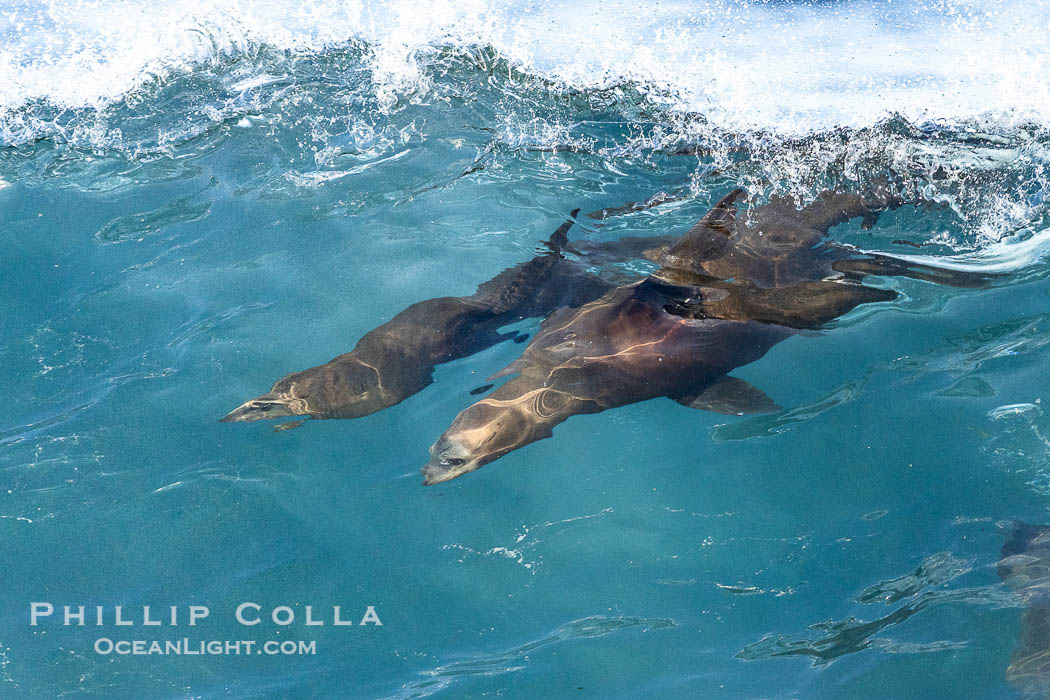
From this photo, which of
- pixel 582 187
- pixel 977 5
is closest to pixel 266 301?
pixel 582 187

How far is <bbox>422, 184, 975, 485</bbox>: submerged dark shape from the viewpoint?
5281 mm

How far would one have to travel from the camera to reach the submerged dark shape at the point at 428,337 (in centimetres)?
537

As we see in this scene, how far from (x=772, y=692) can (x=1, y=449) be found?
15.5 ft

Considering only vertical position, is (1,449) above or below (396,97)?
below

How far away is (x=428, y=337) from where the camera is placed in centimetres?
578

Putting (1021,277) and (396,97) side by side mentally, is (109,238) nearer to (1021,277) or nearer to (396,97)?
(396,97)

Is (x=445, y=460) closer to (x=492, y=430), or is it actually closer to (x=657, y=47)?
(x=492, y=430)

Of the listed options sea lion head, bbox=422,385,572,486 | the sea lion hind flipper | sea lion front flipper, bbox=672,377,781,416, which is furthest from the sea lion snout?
the sea lion hind flipper

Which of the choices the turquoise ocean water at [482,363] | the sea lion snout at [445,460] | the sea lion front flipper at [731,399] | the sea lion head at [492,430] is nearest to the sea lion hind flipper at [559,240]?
the turquoise ocean water at [482,363]

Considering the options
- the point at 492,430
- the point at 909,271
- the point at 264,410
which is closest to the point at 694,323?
the point at 492,430

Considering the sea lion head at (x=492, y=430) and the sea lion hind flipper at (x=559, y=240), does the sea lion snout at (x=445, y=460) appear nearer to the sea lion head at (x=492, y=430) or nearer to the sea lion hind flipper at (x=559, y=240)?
the sea lion head at (x=492, y=430)

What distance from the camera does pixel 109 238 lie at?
21.9ft

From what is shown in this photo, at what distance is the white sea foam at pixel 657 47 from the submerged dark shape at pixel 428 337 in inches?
92.7

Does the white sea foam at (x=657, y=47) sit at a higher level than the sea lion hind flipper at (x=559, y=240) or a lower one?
higher
